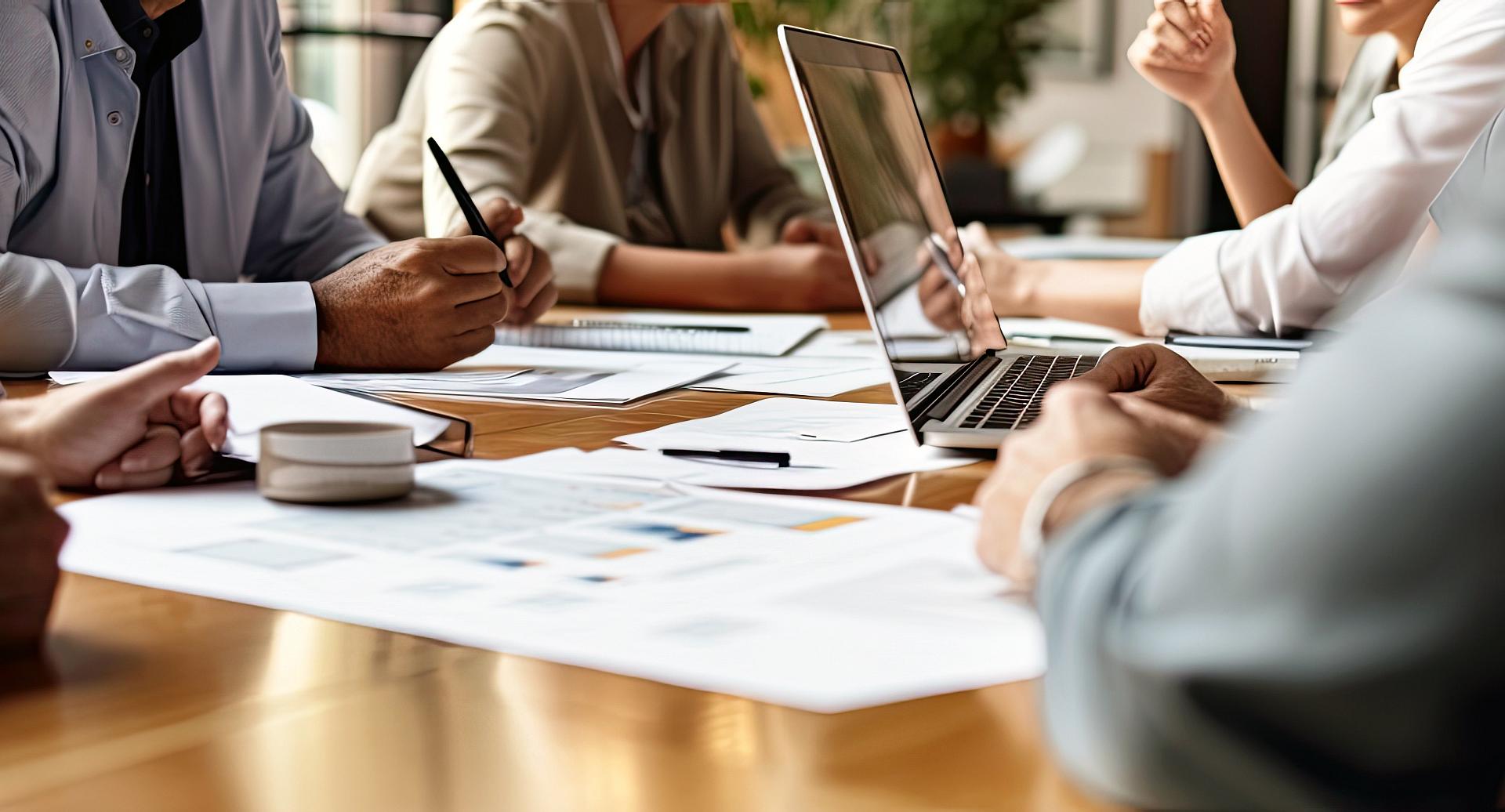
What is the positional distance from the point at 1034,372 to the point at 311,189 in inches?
37.4

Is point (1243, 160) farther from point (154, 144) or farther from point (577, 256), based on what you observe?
point (154, 144)

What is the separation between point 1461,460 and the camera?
0.90 ft

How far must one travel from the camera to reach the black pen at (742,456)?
0.84 metres

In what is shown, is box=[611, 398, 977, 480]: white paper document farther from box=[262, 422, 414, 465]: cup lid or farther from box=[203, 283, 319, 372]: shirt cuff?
box=[203, 283, 319, 372]: shirt cuff

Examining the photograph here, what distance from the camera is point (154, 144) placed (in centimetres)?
147

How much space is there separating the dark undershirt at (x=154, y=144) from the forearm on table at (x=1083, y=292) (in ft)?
3.16

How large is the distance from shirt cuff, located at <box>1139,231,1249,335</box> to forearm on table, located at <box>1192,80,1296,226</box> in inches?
9.2

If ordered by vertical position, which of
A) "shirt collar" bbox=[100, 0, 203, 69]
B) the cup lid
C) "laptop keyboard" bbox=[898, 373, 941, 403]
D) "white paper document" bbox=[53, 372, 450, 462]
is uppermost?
"shirt collar" bbox=[100, 0, 203, 69]

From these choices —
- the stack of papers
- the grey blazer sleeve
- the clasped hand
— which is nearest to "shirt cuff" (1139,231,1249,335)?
the stack of papers

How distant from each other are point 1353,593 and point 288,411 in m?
0.66

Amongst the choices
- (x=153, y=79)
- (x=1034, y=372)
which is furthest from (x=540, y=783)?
(x=153, y=79)

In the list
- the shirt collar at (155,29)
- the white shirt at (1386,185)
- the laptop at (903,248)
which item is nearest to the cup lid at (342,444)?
the laptop at (903,248)

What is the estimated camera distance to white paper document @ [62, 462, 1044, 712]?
47 cm

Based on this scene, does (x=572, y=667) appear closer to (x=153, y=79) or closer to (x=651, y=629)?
(x=651, y=629)
